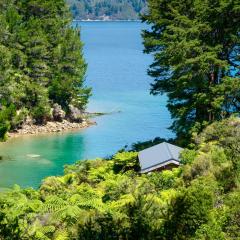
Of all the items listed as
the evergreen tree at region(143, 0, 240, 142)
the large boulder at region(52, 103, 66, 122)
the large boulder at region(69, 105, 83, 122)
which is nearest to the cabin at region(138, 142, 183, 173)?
the evergreen tree at region(143, 0, 240, 142)

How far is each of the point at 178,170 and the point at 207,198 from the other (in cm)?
764

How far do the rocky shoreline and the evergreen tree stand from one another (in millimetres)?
24420

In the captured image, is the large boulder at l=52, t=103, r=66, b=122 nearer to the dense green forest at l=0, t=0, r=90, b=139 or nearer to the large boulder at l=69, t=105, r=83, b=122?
the dense green forest at l=0, t=0, r=90, b=139

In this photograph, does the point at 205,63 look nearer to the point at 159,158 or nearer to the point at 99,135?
the point at 159,158

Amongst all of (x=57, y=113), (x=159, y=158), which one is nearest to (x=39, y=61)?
(x=57, y=113)

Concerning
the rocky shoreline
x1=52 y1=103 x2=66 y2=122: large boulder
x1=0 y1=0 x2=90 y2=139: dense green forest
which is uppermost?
x1=0 y1=0 x2=90 y2=139: dense green forest

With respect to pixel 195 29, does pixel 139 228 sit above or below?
below

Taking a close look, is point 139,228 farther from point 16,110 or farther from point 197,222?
point 16,110

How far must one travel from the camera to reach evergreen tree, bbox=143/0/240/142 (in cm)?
2897

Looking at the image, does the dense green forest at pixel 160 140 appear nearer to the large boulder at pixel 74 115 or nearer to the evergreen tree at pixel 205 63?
the evergreen tree at pixel 205 63

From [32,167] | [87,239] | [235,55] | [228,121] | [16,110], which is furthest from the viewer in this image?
[16,110]

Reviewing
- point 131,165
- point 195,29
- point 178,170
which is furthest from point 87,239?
Result: point 195,29

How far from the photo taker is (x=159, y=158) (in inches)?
955

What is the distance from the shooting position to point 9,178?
3591 centimetres
